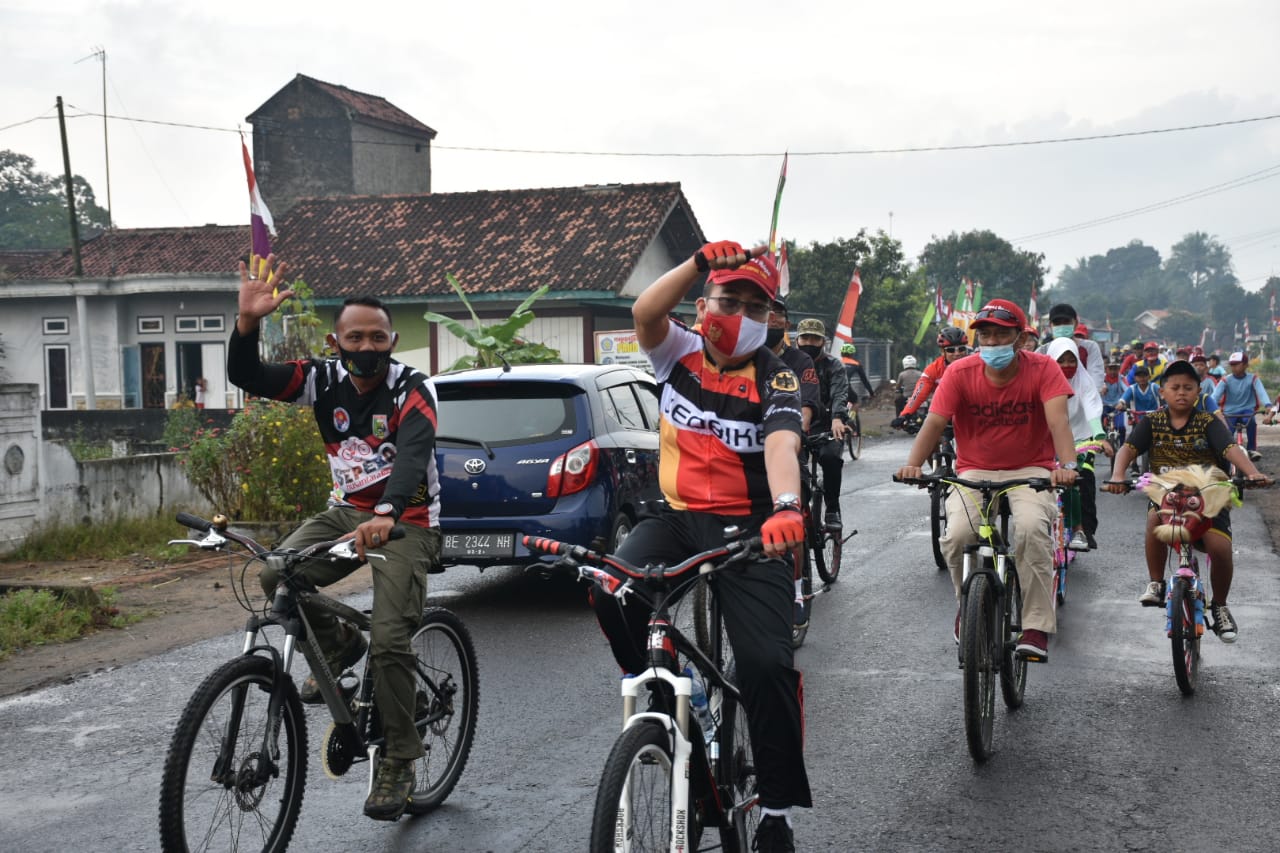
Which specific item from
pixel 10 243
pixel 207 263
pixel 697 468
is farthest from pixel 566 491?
pixel 10 243

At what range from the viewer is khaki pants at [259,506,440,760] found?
14.6 feet

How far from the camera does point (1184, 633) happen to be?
21.3ft

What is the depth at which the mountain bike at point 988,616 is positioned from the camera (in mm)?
5457

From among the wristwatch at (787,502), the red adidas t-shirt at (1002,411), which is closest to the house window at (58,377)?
the red adidas t-shirt at (1002,411)

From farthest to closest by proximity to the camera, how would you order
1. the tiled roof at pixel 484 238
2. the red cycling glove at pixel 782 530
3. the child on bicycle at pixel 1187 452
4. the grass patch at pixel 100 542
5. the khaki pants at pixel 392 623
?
the tiled roof at pixel 484 238
the grass patch at pixel 100 542
the child on bicycle at pixel 1187 452
the khaki pants at pixel 392 623
the red cycling glove at pixel 782 530

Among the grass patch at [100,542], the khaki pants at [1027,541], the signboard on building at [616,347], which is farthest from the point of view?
the signboard on building at [616,347]

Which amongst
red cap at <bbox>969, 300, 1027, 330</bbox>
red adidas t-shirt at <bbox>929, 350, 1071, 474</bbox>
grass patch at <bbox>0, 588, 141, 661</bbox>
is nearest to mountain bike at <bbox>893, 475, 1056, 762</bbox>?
red adidas t-shirt at <bbox>929, 350, 1071, 474</bbox>

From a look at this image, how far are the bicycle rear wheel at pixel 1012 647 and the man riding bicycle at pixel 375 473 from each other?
2769mm

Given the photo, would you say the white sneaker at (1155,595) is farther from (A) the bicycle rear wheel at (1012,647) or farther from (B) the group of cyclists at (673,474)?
(B) the group of cyclists at (673,474)

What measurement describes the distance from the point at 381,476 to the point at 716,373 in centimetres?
139

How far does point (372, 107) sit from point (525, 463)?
40.0 meters

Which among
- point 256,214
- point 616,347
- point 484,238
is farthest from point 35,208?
point 256,214

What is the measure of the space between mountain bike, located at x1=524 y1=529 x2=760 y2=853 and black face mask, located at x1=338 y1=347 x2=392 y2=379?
1.18 m

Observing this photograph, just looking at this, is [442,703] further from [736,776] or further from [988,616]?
[988,616]
